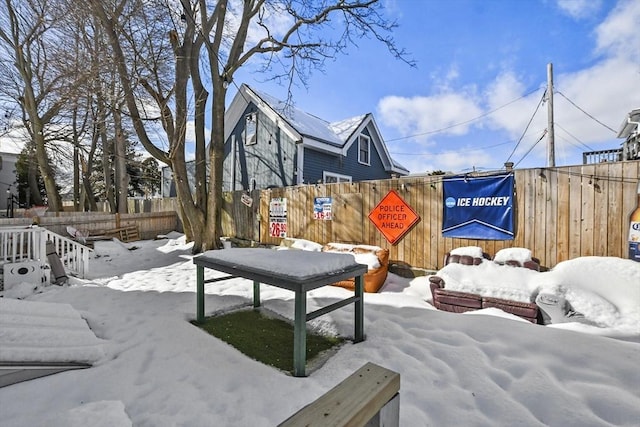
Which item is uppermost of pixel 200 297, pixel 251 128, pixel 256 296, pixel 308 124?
pixel 308 124

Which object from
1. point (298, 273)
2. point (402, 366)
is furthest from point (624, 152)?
point (298, 273)

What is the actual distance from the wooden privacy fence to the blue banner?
9 cm

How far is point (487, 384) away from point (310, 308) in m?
2.24

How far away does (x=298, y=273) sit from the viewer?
8.09 ft

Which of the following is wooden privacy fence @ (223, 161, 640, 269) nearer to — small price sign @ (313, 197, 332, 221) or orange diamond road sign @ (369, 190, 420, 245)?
orange diamond road sign @ (369, 190, 420, 245)

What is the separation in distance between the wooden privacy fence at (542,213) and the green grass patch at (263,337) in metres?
2.85

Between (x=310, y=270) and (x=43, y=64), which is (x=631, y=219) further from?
(x=43, y=64)

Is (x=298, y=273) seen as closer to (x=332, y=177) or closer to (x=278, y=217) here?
(x=278, y=217)

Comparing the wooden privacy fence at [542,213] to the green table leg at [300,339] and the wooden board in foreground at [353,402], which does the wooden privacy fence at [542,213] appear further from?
the wooden board in foreground at [353,402]

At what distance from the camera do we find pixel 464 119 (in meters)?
16.2

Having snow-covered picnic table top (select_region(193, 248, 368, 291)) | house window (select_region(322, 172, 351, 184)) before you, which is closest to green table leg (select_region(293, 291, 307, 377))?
snow-covered picnic table top (select_region(193, 248, 368, 291))

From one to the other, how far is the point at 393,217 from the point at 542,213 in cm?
227

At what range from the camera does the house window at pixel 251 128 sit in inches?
468

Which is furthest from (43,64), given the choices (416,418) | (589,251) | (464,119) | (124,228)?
(464,119)
